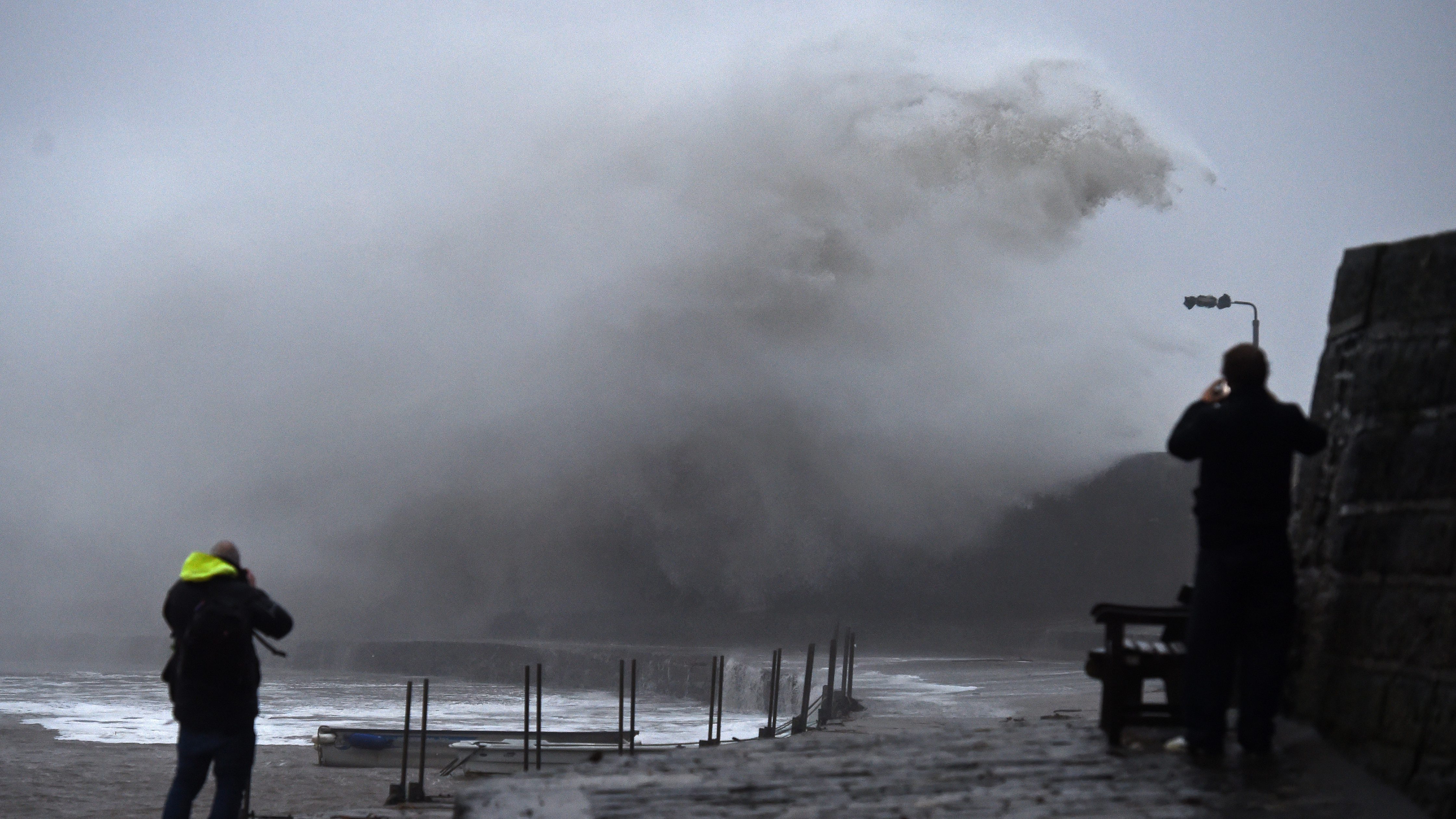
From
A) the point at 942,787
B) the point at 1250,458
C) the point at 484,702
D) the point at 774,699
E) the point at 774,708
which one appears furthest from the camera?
the point at 484,702

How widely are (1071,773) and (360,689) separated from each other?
170 feet

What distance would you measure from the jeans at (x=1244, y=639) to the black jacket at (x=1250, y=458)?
0.09m

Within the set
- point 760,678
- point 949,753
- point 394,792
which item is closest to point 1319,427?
point 949,753

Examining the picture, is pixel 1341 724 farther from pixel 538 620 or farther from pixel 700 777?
pixel 538 620

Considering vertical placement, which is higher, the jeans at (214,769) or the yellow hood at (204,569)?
the yellow hood at (204,569)

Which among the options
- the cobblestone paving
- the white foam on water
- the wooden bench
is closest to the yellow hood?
the cobblestone paving

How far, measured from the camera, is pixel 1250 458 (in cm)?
462

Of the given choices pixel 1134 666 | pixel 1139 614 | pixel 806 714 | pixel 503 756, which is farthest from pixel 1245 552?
pixel 503 756

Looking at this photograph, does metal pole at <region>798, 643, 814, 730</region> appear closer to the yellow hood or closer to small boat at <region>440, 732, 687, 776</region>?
small boat at <region>440, 732, 687, 776</region>

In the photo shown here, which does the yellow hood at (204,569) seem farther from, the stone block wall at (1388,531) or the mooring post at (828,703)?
the mooring post at (828,703)

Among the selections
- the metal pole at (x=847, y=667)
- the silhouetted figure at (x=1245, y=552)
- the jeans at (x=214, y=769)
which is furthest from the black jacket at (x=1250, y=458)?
the metal pole at (x=847, y=667)

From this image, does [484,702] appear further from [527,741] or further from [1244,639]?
[1244,639]

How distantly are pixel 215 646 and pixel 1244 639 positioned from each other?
462 centimetres

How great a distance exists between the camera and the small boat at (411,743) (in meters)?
→ 24.6
